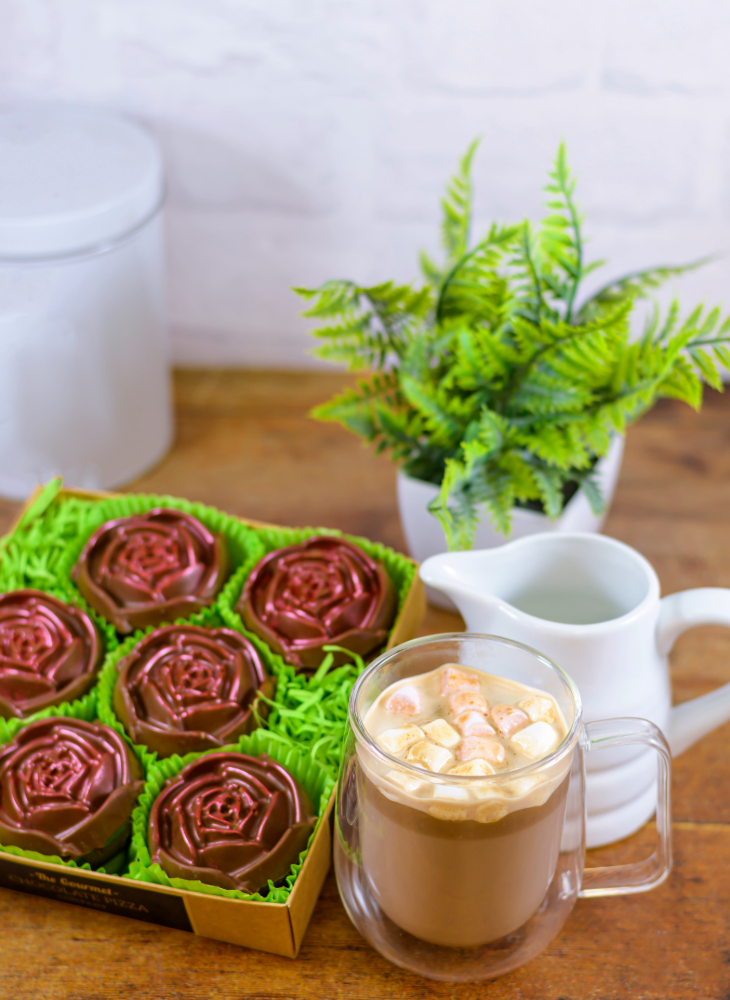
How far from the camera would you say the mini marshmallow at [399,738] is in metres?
0.42

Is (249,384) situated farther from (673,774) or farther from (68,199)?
(673,774)

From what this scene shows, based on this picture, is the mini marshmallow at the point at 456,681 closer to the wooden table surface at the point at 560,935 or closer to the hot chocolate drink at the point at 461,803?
the hot chocolate drink at the point at 461,803

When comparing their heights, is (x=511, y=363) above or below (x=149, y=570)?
above

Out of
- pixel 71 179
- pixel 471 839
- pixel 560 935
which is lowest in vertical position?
pixel 560 935

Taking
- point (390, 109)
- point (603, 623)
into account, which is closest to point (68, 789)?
point (603, 623)

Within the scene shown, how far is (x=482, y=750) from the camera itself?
411mm

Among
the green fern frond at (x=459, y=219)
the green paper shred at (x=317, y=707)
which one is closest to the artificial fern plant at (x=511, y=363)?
the green fern frond at (x=459, y=219)

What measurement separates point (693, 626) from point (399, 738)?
18 centimetres

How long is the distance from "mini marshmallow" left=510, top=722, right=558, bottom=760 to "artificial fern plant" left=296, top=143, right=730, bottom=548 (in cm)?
16

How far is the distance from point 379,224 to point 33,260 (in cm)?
33

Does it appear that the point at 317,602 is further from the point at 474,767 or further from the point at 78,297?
the point at 78,297

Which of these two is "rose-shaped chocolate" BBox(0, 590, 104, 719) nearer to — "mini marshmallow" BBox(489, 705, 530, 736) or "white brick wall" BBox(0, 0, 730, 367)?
"mini marshmallow" BBox(489, 705, 530, 736)

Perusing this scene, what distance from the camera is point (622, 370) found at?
0.61 m

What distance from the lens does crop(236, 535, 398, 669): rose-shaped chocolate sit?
0.57 metres
